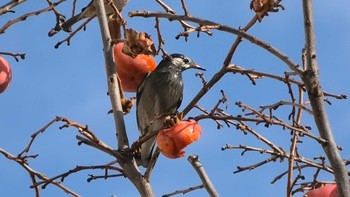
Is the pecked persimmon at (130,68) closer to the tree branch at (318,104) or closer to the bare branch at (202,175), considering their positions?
the bare branch at (202,175)

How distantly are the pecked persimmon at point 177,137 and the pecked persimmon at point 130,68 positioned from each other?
786 millimetres

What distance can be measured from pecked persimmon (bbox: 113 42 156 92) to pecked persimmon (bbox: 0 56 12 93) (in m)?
0.67

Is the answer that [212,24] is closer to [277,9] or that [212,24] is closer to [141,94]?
[277,9]

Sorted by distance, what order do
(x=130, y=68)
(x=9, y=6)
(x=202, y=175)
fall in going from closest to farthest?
(x=202, y=175)
(x=9, y=6)
(x=130, y=68)

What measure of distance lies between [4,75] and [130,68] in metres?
0.77

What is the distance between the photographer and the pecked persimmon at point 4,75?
160 inches

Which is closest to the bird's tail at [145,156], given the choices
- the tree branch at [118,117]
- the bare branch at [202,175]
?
the tree branch at [118,117]

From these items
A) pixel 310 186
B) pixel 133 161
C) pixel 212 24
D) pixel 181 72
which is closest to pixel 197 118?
pixel 133 161

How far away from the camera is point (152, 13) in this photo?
3236 millimetres

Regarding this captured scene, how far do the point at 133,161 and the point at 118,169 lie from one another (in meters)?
0.19

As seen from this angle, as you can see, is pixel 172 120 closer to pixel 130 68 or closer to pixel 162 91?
pixel 130 68

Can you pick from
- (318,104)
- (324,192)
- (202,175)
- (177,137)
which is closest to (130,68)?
(177,137)

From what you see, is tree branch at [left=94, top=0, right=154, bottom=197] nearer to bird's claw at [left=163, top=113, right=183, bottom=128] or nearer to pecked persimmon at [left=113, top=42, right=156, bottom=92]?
bird's claw at [left=163, top=113, right=183, bottom=128]

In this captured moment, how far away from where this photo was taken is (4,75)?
4.07 metres
